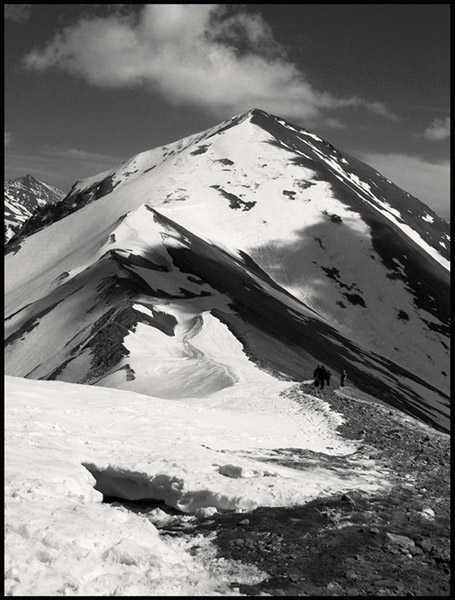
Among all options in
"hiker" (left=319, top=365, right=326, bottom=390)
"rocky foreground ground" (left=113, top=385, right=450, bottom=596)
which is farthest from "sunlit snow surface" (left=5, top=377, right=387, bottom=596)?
"hiker" (left=319, top=365, right=326, bottom=390)

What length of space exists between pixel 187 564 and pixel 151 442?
7.79 m

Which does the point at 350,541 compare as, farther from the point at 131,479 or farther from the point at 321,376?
the point at 321,376

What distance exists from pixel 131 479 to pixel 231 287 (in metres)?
70.2

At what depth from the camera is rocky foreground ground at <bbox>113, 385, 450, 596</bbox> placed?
33.9 feet

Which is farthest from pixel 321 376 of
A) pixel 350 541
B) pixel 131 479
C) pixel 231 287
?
pixel 231 287

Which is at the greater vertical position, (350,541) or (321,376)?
(321,376)

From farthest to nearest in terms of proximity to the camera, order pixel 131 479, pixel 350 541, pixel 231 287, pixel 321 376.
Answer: pixel 231 287 → pixel 321 376 → pixel 131 479 → pixel 350 541

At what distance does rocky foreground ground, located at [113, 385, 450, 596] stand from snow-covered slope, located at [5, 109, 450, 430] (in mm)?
20755

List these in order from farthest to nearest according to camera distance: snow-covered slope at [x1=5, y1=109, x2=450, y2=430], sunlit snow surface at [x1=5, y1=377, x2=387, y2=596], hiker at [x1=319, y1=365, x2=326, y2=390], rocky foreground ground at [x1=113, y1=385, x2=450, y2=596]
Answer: snow-covered slope at [x1=5, y1=109, x2=450, y2=430]
hiker at [x1=319, y1=365, x2=326, y2=390]
rocky foreground ground at [x1=113, y1=385, x2=450, y2=596]
sunlit snow surface at [x1=5, y1=377, x2=387, y2=596]

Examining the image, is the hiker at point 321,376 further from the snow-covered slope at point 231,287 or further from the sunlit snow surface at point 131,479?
the sunlit snow surface at point 131,479

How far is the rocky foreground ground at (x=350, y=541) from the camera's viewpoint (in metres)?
10.3

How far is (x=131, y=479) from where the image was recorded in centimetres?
1494

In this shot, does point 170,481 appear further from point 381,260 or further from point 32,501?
point 381,260

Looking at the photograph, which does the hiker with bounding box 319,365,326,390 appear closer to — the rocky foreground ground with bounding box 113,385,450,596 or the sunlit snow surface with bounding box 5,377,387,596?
the sunlit snow surface with bounding box 5,377,387,596
